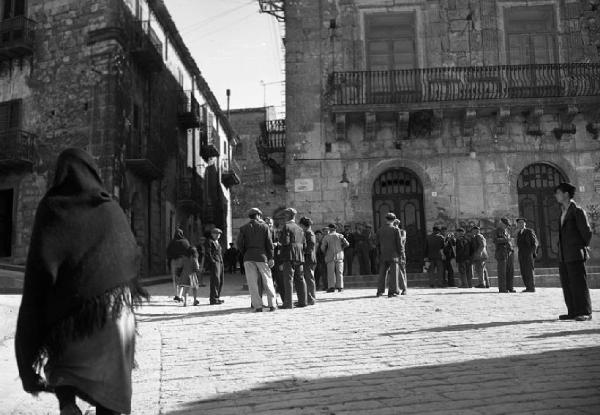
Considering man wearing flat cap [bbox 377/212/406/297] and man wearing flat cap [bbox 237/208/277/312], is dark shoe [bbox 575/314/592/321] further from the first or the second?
man wearing flat cap [bbox 237/208/277/312]

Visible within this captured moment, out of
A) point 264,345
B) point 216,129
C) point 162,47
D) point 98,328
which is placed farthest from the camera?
point 216,129

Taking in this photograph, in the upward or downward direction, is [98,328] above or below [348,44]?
below

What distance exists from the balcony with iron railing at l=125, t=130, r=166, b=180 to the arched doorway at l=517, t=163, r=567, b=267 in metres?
12.5

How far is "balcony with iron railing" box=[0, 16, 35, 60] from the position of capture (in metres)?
20.6

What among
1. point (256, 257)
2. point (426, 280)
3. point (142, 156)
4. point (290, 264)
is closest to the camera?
point (256, 257)

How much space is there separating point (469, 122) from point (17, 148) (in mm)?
15085

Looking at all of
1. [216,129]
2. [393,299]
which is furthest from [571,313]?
[216,129]

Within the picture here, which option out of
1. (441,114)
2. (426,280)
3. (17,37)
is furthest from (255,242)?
(17,37)

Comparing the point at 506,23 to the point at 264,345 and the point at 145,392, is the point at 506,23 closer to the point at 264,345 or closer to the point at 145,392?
the point at 264,345

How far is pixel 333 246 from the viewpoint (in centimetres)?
1396

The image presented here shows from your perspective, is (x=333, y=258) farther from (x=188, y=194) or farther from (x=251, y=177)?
(x=251, y=177)

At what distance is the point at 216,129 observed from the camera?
116ft

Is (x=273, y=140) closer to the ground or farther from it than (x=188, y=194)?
farther from it

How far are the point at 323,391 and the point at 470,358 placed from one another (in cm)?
167
